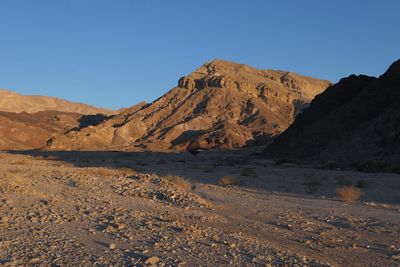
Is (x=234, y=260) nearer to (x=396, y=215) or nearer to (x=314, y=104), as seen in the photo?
(x=396, y=215)

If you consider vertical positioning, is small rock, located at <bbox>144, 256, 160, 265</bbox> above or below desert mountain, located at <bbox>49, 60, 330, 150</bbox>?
below

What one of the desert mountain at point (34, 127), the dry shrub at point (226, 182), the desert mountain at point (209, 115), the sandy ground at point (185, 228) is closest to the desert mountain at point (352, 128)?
the dry shrub at point (226, 182)

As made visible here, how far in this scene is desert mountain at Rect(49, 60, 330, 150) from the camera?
3487 inches

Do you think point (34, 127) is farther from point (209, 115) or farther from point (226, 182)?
point (226, 182)

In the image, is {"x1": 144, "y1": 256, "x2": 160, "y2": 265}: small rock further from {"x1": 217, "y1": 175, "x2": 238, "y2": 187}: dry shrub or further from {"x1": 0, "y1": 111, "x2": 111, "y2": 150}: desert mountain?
{"x1": 0, "y1": 111, "x2": 111, "y2": 150}: desert mountain

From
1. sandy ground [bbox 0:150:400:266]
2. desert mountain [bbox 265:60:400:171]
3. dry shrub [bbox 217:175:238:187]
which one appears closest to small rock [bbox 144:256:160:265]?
sandy ground [bbox 0:150:400:266]

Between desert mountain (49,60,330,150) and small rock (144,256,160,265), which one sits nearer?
small rock (144,256,160,265)

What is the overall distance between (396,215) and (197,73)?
112874 millimetres

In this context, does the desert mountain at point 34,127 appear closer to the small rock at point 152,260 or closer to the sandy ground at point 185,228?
the sandy ground at point 185,228

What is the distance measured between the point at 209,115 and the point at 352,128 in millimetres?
58051

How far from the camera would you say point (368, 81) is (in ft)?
188

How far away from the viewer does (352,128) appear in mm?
45562

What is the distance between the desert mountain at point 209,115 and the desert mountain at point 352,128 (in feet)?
93.0

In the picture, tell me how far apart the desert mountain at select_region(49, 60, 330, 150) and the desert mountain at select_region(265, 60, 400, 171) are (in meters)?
28.4
